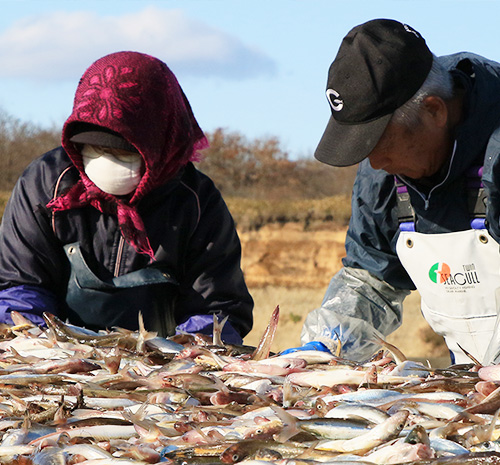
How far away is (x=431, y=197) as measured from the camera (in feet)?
11.3

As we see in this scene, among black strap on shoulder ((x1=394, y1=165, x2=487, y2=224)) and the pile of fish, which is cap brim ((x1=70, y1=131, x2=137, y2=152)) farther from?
black strap on shoulder ((x1=394, y1=165, x2=487, y2=224))

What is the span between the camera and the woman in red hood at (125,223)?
3523 mm

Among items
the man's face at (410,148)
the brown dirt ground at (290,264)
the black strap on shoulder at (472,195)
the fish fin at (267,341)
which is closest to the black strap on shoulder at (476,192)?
the black strap on shoulder at (472,195)

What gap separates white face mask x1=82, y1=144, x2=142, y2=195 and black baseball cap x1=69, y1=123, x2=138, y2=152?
6cm

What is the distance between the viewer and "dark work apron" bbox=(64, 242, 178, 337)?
3639 mm

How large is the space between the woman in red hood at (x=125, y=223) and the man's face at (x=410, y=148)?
0.92 m

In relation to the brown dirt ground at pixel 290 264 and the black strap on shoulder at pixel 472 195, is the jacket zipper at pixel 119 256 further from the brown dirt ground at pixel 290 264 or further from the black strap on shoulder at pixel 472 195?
the brown dirt ground at pixel 290 264

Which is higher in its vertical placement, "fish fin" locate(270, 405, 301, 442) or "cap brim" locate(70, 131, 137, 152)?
"cap brim" locate(70, 131, 137, 152)

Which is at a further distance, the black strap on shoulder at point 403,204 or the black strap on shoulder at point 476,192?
the black strap on shoulder at point 403,204

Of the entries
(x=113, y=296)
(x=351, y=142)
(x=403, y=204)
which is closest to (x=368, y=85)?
(x=351, y=142)

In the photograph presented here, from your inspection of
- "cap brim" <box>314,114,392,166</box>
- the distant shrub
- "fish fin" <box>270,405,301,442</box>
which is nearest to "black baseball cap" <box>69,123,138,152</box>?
"cap brim" <box>314,114,392,166</box>

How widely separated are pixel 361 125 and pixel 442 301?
3.28 ft

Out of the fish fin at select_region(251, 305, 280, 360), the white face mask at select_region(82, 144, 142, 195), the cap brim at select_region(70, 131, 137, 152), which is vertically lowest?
the fish fin at select_region(251, 305, 280, 360)

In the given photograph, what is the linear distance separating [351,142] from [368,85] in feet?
0.79
